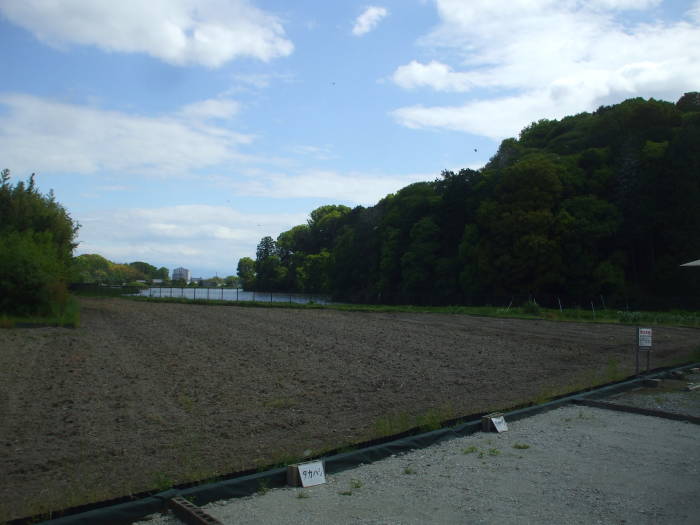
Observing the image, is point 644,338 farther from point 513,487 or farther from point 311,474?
point 311,474

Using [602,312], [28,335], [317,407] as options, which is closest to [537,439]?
[317,407]

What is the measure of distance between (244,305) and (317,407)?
3886cm

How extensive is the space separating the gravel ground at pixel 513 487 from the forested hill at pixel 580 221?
3691cm

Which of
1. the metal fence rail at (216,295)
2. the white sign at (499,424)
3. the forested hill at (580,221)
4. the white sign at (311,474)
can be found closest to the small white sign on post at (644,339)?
the white sign at (499,424)

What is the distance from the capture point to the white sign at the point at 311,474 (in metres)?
5.76

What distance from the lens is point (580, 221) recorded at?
4447cm

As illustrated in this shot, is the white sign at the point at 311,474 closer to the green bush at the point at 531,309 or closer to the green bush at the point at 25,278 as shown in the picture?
the green bush at the point at 25,278

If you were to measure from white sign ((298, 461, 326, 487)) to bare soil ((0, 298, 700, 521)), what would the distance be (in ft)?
2.47

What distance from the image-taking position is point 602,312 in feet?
114

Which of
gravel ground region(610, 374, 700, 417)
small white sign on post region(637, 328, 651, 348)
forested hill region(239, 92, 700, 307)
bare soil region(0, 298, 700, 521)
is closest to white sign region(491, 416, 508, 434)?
bare soil region(0, 298, 700, 521)

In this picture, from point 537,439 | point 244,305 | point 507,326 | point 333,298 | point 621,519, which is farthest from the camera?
point 333,298

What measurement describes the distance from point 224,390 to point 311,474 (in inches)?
233

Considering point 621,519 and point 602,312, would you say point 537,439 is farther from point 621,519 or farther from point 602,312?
point 602,312

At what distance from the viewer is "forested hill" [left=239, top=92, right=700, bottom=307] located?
42188 millimetres
